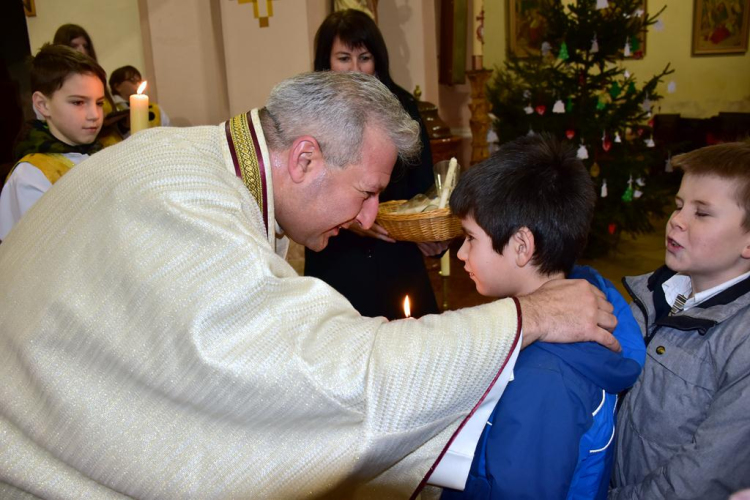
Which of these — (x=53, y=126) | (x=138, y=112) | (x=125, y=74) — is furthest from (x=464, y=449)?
(x=125, y=74)

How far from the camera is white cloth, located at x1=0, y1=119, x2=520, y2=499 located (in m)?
1.37

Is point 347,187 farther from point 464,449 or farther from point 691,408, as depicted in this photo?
point 691,408

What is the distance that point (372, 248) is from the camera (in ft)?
9.89

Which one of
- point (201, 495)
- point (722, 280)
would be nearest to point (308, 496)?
point (201, 495)

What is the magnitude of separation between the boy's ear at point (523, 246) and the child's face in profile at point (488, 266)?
0.02 metres

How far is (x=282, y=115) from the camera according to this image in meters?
1.77

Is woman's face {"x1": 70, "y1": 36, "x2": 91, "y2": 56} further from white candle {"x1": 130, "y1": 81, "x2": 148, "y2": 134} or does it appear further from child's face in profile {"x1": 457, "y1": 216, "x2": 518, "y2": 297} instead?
child's face in profile {"x1": 457, "y1": 216, "x2": 518, "y2": 297}

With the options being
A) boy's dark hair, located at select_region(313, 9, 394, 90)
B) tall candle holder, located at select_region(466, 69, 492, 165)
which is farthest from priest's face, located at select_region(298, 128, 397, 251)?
tall candle holder, located at select_region(466, 69, 492, 165)

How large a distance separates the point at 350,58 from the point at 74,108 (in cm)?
120

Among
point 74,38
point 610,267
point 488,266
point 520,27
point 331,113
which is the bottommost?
point 610,267

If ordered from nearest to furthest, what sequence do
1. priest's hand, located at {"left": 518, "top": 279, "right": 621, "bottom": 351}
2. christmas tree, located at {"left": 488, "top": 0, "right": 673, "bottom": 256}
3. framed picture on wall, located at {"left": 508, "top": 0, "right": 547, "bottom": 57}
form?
priest's hand, located at {"left": 518, "top": 279, "right": 621, "bottom": 351} → christmas tree, located at {"left": 488, "top": 0, "right": 673, "bottom": 256} → framed picture on wall, located at {"left": 508, "top": 0, "right": 547, "bottom": 57}

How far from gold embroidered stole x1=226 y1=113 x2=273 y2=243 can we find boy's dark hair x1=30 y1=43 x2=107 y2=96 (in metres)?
1.60

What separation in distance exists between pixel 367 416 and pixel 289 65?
15.3ft

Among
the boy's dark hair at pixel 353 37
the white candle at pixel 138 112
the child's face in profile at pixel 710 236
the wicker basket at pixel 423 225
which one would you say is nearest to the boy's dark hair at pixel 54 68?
the white candle at pixel 138 112
